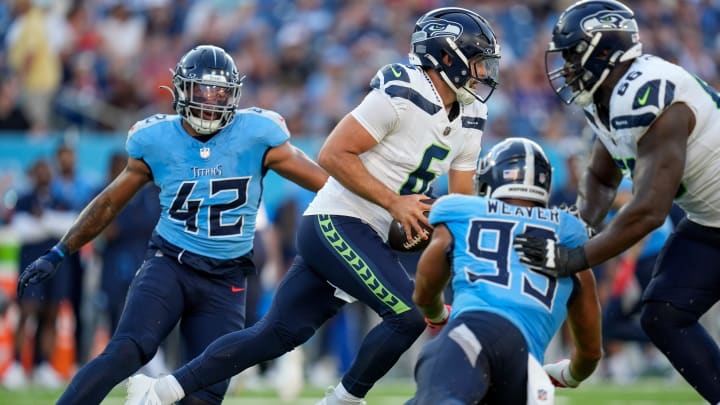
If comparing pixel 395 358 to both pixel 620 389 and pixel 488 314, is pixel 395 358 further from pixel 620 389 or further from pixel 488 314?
pixel 620 389

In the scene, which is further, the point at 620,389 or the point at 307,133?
Result: the point at 307,133

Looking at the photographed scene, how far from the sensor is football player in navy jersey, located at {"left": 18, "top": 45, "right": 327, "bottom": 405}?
605 cm

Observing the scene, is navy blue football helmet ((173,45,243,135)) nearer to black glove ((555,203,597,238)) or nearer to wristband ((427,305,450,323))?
wristband ((427,305,450,323))

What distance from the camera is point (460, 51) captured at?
577 centimetres

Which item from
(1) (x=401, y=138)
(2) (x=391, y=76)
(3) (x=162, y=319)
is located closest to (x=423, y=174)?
(1) (x=401, y=138)

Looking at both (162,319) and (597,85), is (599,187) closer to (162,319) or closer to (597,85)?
(597,85)

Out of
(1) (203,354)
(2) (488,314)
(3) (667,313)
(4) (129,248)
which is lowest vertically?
(4) (129,248)

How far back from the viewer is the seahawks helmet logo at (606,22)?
17.3 ft

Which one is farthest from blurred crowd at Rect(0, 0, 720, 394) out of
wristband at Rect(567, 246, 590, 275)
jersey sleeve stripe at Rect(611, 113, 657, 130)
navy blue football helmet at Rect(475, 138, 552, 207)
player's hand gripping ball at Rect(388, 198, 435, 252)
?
wristband at Rect(567, 246, 590, 275)

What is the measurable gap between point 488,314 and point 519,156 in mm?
682

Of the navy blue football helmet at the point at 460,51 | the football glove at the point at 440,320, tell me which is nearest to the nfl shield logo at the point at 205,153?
the navy blue football helmet at the point at 460,51

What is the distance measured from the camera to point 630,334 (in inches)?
388

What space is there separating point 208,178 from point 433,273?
1.60 metres

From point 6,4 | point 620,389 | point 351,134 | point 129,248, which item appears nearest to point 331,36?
point 6,4
